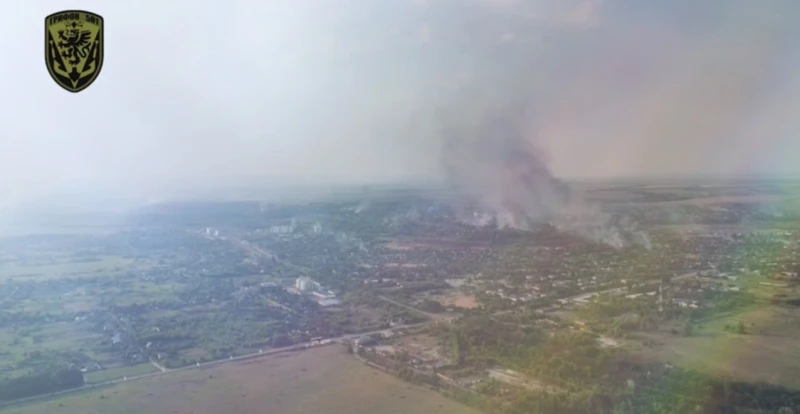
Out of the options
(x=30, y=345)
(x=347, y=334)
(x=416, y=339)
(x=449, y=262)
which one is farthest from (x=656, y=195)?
(x=30, y=345)

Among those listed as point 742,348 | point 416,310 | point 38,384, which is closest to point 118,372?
point 38,384

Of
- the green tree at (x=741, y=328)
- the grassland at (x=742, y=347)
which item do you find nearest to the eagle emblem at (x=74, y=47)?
the grassland at (x=742, y=347)

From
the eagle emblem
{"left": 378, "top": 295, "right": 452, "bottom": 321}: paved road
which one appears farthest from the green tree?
the eagle emblem

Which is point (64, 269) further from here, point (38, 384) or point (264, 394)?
point (264, 394)

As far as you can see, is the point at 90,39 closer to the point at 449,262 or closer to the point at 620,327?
the point at 449,262

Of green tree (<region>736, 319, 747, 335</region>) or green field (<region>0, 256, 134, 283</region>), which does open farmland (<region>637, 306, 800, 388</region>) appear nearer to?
green tree (<region>736, 319, 747, 335</region>)

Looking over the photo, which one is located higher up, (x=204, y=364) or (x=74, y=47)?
(x=74, y=47)

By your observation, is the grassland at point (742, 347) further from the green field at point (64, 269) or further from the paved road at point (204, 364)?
the green field at point (64, 269)

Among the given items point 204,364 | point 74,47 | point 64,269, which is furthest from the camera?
point 64,269
